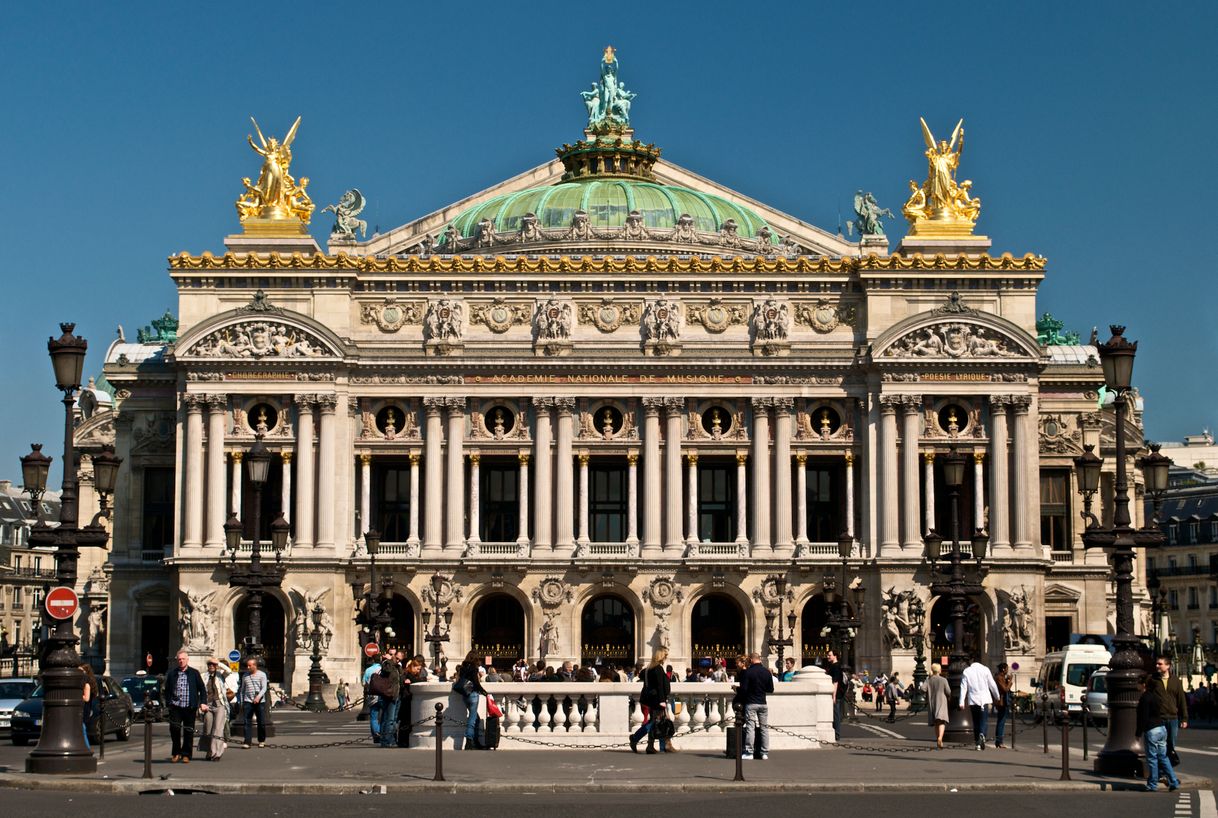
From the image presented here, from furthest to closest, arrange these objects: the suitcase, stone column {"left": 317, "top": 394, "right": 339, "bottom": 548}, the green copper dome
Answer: the green copper dome
stone column {"left": 317, "top": 394, "right": 339, "bottom": 548}
the suitcase

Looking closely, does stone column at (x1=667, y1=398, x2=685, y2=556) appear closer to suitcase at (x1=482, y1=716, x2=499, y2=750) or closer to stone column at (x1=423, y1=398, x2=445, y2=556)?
stone column at (x1=423, y1=398, x2=445, y2=556)

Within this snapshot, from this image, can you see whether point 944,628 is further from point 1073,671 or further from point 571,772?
point 571,772

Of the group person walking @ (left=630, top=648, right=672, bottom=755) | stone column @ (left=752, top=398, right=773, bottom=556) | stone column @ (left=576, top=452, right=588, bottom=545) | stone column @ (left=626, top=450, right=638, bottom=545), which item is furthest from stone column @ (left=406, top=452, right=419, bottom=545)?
person walking @ (left=630, top=648, right=672, bottom=755)

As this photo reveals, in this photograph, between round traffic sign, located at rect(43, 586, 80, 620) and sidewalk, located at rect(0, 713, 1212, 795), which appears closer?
sidewalk, located at rect(0, 713, 1212, 795)

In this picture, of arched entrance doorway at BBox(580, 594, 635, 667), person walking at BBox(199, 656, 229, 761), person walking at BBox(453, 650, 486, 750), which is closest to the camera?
person walking at BBox(199, 656, 229, 761)

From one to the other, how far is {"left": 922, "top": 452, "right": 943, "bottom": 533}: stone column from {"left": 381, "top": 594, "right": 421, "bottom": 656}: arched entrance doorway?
22251 mm

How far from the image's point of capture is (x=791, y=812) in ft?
107

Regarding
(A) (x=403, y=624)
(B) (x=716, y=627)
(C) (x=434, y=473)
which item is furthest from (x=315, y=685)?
(B) (x=716, y=627)

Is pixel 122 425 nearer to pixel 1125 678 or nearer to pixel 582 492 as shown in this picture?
pixel 582 492

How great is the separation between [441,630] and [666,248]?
23578 mm

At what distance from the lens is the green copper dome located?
104 metres

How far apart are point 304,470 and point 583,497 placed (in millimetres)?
11927

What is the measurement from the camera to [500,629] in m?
88.9

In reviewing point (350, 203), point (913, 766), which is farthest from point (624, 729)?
point (350, 203)
